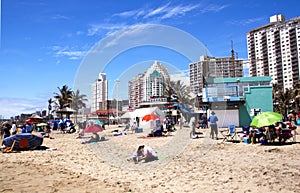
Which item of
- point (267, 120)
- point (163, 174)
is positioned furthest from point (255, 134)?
point (163, 174)

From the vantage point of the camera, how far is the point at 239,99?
88.5 feet

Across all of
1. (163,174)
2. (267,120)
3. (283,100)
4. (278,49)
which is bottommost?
(163,174)

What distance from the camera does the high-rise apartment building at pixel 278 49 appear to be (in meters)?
89.1

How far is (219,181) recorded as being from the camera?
5.64m

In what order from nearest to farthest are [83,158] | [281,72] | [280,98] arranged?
[83,158] → [280,98] → [281,72]

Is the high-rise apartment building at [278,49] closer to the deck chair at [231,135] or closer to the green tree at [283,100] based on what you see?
the green tree at [283,100]

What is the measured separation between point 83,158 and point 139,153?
8.23 feet

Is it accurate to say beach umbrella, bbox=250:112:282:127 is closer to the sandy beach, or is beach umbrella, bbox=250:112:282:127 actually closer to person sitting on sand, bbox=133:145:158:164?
the sandy beach

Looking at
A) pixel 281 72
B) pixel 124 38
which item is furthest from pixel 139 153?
pixel 281 72

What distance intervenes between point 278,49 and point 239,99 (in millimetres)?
84708

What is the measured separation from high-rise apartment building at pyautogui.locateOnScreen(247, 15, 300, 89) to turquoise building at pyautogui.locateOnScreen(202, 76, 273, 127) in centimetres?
5856

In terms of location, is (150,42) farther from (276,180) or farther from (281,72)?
(281,72)

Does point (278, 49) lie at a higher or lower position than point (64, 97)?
higher

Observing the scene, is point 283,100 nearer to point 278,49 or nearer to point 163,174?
point 278,49
